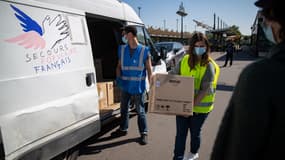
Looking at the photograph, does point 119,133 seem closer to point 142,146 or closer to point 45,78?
point 142,146

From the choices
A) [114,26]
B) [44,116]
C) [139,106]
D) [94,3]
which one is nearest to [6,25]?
[44,116]

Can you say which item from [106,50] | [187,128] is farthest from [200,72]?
[106,50]

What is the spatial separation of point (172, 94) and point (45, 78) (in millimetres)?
1442

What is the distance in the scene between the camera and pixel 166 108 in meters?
2.50

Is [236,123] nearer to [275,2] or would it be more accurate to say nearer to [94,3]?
[275,2]

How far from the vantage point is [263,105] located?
0.88 metres

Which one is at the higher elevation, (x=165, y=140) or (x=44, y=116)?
(x=44, y=116)

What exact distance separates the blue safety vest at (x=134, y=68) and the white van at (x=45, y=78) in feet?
2.40

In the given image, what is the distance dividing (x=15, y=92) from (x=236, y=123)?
75.3 inches

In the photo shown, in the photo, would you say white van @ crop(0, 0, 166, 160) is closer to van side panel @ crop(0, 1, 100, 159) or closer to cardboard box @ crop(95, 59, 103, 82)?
van side panel @ crop(0, 1, 100, 159)

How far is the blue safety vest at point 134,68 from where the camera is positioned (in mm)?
3451

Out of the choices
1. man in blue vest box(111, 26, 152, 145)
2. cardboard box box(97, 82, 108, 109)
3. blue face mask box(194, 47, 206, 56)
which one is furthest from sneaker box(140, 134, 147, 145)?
blue face mask box(194, 47, 206, 56)

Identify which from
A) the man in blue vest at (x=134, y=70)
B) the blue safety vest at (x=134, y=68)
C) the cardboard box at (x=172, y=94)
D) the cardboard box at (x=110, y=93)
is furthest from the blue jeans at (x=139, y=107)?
the cardboard box at (x=172, y=94)

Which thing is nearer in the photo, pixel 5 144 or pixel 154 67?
pixel 5 144
